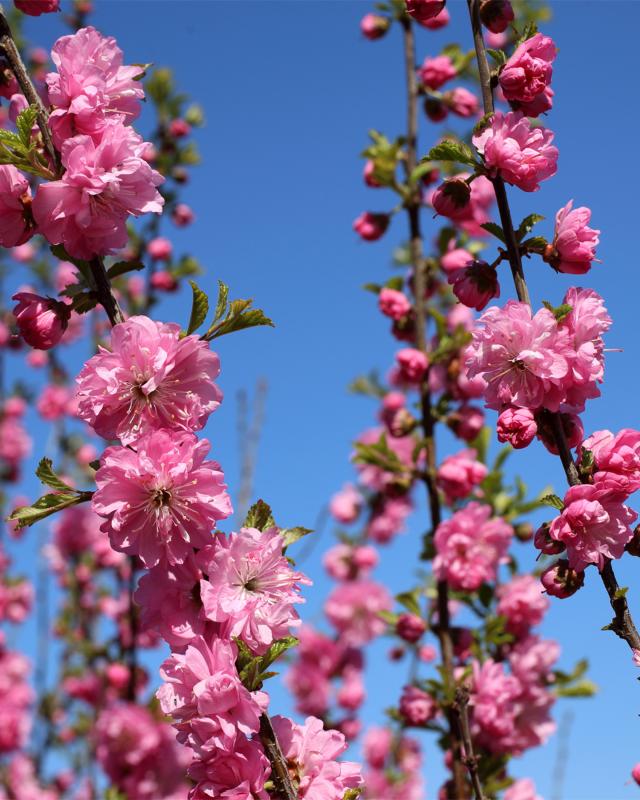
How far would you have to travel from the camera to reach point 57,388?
305 inches

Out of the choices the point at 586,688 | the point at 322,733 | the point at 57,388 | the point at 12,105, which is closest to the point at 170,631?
the point at 322,733

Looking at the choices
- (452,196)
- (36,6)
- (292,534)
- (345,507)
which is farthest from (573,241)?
(345,507)

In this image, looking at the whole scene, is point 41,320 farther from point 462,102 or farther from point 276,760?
point 462,102

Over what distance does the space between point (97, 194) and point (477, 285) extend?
86 cm

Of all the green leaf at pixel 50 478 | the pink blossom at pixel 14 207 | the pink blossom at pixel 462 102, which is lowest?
the green leaf at pixel 50 478

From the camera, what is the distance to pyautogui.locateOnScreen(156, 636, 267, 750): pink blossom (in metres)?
1.50

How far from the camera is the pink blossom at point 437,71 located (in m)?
3.72

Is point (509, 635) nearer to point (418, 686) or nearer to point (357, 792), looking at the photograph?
point (418, 686)

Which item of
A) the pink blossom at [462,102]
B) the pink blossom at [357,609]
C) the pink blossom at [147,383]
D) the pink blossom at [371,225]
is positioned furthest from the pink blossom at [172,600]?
the pink blossom at [357,609]

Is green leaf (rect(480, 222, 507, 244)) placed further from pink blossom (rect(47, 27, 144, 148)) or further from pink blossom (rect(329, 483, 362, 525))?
pink blossom (rect(329, 483, 362, 525))

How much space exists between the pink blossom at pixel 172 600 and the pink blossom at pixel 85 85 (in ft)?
2.99

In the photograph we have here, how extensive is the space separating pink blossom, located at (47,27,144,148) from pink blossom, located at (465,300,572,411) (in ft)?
2.99

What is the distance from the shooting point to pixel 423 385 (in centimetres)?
348

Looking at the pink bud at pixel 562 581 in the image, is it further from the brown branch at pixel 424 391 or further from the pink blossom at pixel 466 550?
the pink blossom at pixel 466 550
